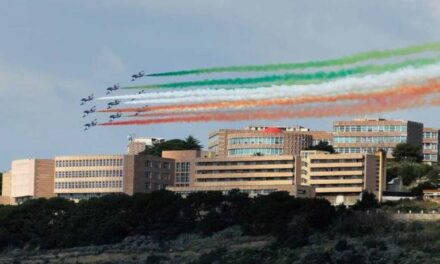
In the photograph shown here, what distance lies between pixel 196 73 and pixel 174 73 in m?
3.94

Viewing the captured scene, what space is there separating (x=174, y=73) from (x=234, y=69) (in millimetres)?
8439

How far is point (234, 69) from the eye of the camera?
187m

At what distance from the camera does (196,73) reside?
19438 cm

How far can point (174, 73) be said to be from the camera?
191375 mm

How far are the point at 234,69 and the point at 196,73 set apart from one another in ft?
29.0
